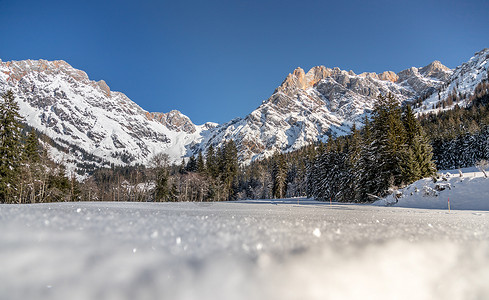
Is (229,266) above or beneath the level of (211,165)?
beneath

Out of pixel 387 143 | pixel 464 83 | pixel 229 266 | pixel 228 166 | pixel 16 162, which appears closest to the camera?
pixel 229 266

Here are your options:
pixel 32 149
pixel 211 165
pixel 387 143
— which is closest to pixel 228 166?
pixel 211 165

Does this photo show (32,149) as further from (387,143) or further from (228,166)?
(387,143)

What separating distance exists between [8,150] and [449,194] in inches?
1217

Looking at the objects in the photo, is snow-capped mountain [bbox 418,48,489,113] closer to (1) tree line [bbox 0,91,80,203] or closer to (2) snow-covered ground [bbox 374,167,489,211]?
(2) snow-covered ground [bbox 374,167,489,211]

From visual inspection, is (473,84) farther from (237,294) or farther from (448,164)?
(237,294)

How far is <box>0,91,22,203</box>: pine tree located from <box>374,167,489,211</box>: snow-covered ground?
92.4ft

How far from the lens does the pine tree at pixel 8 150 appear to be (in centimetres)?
1889

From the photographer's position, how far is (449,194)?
494 inches

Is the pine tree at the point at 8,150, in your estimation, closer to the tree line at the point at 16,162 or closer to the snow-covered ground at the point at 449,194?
the tree line at the point at 16,162

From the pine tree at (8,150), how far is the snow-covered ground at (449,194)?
1109 inches

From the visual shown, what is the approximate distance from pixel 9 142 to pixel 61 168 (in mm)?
13061

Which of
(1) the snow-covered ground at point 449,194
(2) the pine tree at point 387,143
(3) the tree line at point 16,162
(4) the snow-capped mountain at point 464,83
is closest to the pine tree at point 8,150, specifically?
(3) the tree line at point 16,162

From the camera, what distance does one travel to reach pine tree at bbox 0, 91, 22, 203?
744 inches
